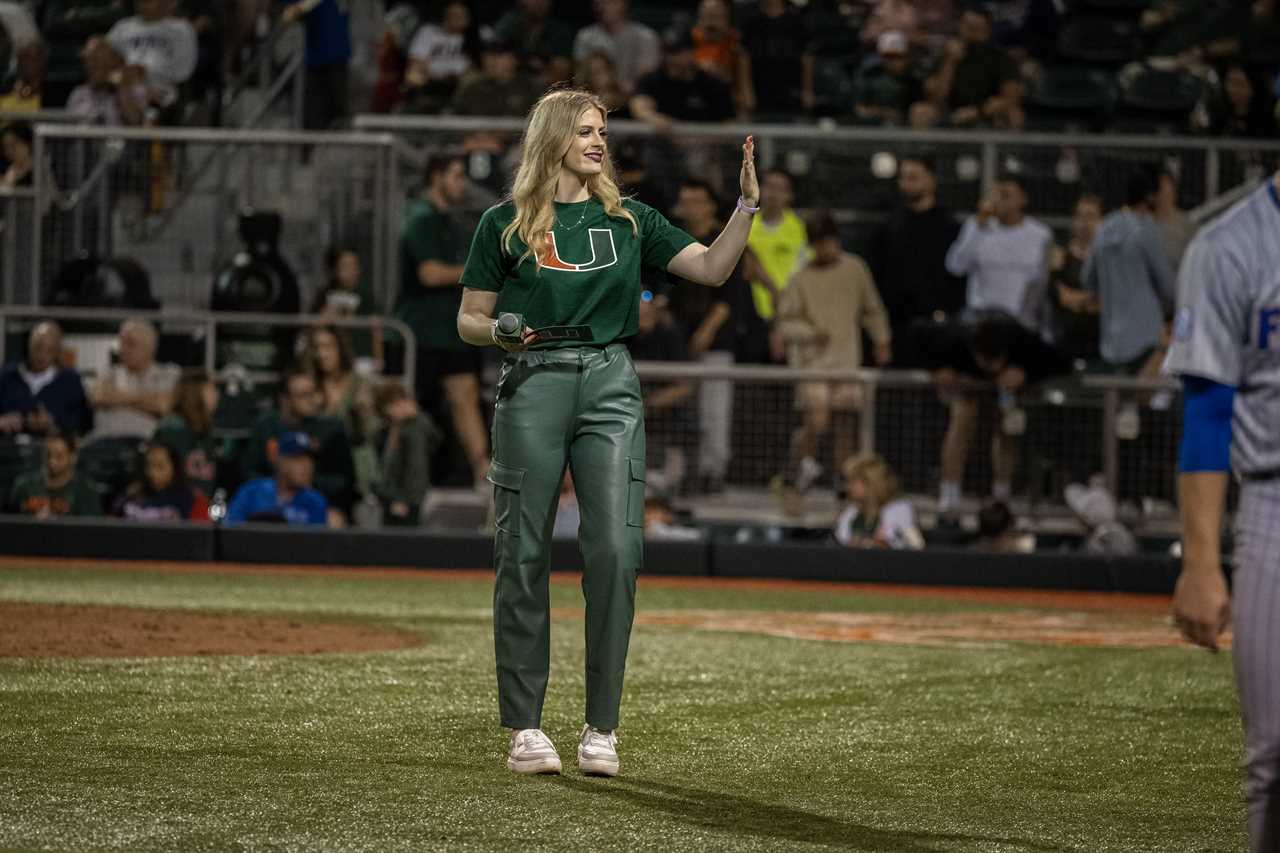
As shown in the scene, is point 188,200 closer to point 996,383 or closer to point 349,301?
point 349,301

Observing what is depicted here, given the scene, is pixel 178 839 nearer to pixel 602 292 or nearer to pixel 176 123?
pixel 602 292

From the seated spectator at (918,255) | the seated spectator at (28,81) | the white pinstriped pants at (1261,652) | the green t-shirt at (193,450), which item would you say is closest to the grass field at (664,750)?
the white pinstriped pants at (1261,652)

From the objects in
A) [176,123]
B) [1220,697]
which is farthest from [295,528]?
[1220,697]

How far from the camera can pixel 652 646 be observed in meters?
9.88

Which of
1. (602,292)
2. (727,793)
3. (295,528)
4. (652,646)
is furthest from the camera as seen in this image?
(295,528)

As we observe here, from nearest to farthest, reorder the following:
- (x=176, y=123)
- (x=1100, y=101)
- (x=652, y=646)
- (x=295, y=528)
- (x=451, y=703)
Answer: (x=451, y=703) → (x=652, y=646) → (x=295, y=528) → (x=176, y=123) → (x=1100, y=101)

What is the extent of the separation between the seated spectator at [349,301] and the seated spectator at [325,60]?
3.02 metres

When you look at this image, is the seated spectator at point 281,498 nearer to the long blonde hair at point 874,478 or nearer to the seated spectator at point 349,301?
the seated spectator at point 349,301

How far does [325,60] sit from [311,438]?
16.4ft

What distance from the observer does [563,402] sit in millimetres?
6188

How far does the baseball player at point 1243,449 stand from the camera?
148 inches

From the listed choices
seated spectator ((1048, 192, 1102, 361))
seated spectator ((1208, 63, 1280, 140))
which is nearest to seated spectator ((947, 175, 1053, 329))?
seated spectator ((1048, 192, 1102, 361))

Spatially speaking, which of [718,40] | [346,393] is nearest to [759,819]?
Result: [346,393]

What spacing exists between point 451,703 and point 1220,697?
10.6ft
